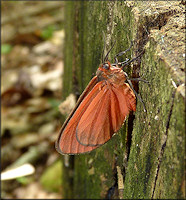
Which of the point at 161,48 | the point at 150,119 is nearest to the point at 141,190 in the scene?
the point at 150,119

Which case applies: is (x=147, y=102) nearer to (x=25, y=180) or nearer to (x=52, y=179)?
(x=52, y=179)

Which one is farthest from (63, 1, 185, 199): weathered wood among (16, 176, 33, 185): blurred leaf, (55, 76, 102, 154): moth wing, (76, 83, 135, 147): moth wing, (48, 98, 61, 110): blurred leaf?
(48, 98, 61, 110): blurred leaf

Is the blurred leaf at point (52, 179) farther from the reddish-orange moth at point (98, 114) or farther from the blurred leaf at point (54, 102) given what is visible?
the reddish-orange moth at point (98, 114)

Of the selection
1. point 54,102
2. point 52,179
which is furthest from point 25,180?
point 54,102

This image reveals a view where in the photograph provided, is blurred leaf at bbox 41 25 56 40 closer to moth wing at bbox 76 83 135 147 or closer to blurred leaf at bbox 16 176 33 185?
blurred leaf at bbox 16 176 33 185

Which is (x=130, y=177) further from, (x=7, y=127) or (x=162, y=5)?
(x=7, y=127)

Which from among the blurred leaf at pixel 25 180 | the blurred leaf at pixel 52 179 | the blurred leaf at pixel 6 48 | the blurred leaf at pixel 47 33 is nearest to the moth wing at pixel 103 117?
the blurred leaf at pixel 52 179
